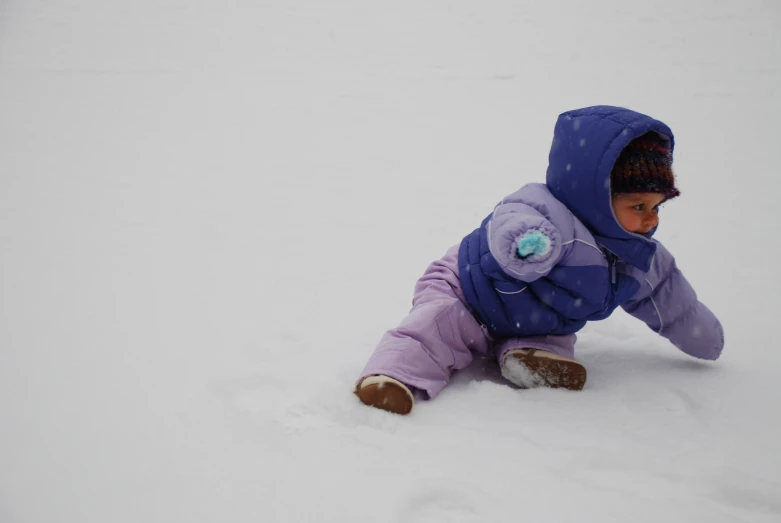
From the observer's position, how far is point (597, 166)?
1775mm

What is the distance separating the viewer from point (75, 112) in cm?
491

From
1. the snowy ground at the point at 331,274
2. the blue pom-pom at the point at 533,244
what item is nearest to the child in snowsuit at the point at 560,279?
the blue pom-pom at the point at 533,244

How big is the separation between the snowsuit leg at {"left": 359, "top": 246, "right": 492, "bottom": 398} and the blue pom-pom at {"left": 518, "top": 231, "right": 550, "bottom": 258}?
34 cm

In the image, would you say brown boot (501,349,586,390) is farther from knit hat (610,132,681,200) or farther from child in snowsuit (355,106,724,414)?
knit hat (610,132,681,200)

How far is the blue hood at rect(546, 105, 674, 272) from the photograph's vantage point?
1.76 meters

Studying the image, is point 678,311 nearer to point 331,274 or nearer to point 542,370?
point 542,370

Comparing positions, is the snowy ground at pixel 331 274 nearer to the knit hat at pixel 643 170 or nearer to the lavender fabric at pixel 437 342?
the lavender fabric at pixel 437 342

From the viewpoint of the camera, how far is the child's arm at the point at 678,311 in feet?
6.76

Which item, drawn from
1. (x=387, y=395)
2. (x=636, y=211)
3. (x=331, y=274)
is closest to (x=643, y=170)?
(x=636, y=211)

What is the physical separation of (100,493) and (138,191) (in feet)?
8.46

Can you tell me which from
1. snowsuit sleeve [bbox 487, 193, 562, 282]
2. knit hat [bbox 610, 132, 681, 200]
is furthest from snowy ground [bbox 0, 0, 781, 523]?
knit hat [bbox 610, 132, 681, 200]

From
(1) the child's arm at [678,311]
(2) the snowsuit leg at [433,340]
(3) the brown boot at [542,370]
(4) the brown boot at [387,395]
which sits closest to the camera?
(4) the brown boot at [387,395]

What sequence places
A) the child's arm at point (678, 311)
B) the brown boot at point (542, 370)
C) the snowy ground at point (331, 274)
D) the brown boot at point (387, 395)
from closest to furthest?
the snowy ground at point (331, 274)
the brown boot at point (387, 395)
the brown boot at point (542, 370)
the child's arm at point (678, 311)

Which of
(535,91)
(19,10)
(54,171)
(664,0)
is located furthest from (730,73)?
(19,10)
